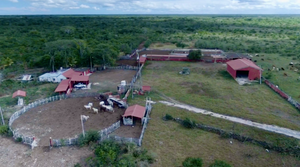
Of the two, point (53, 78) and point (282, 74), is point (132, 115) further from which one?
point (282, 74)

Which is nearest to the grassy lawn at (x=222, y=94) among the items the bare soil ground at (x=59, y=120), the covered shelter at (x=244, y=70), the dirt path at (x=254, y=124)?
the dirt path at (x=254, y=124)

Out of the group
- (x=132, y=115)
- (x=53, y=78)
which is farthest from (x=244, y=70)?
(x=53, y=78)

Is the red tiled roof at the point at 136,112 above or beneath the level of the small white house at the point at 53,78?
beneath

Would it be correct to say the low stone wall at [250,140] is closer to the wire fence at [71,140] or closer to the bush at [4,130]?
the wire fence at [71,140]

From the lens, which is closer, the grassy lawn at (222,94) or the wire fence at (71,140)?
the wire fence at (71,140)

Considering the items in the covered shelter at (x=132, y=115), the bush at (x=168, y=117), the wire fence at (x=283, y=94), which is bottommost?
the bush at (x=168, y=117)

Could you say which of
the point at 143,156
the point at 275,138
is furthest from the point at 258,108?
the point at 143,156
